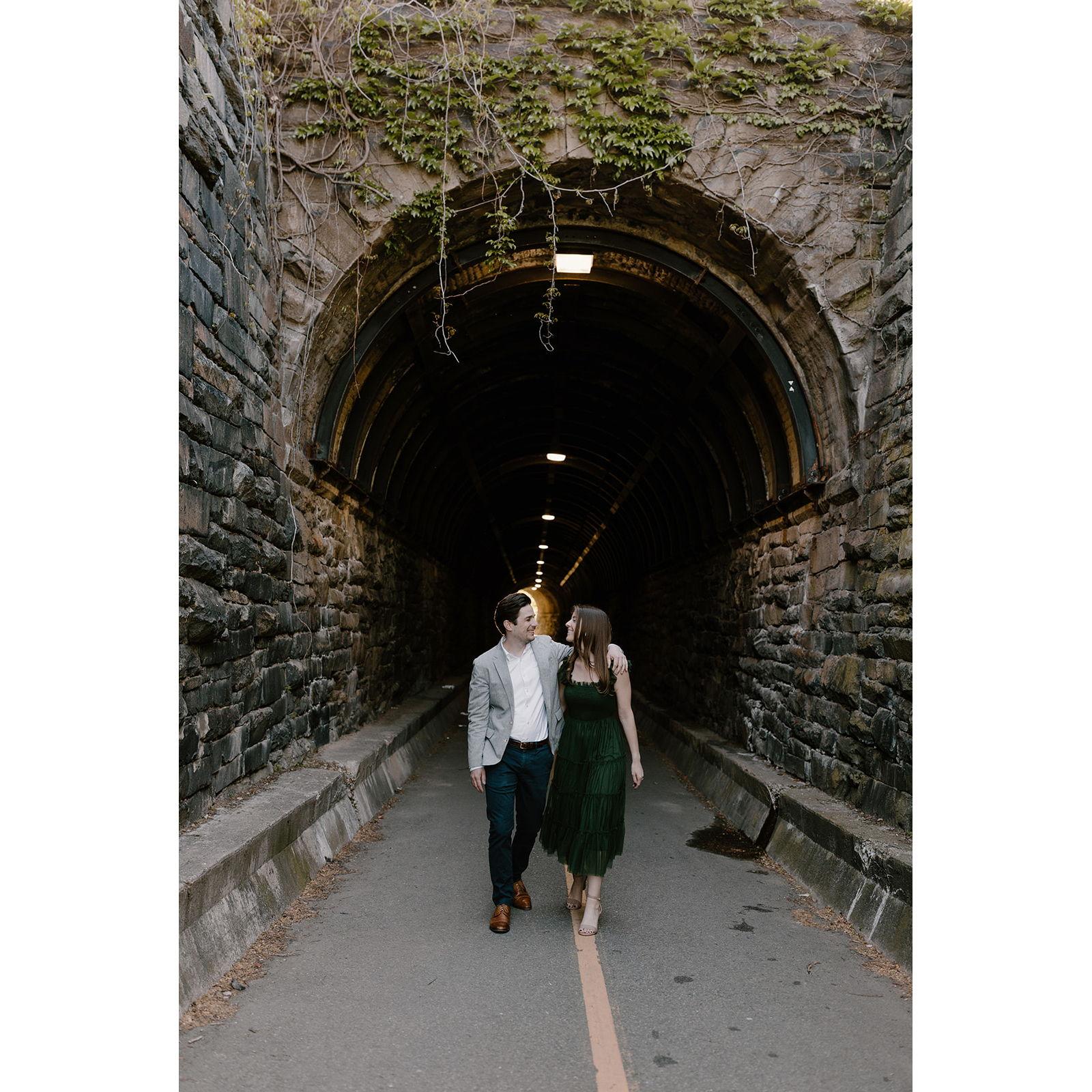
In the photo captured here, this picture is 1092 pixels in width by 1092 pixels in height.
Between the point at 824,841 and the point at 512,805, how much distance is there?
2.36 metres

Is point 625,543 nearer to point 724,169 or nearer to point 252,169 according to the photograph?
point 724,169

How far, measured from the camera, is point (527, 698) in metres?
5.42

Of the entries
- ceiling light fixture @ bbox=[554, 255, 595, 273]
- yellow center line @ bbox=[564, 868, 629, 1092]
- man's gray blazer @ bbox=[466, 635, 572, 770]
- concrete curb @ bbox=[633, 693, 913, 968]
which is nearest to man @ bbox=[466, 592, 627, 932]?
man's gray blazer @ bbox=[466, 635, 572, 770]

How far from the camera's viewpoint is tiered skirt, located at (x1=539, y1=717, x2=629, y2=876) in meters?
5.28

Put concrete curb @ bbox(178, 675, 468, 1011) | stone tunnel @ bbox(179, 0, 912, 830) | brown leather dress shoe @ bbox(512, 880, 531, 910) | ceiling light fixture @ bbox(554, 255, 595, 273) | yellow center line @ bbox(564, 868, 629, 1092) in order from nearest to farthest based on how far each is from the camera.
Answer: yellow center line @ bbox(564, 868, 629, 1092) → concrete curb @ bbox(178, 675, 468, 1011) → brown leather dress shoe @ bbox(512, 880, 531, 910) → stone tunnel @ bbox(179, 0, 912, 830) → ceiling light fixture @ bbox(554, 255, 595, 273)

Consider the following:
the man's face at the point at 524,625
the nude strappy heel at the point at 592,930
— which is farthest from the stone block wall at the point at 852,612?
the man's face at the point at 524,625

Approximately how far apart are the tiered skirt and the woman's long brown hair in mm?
294

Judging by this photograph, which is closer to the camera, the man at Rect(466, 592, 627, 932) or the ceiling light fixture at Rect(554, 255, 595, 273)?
the man at Rect(466, 592, 627, 932)

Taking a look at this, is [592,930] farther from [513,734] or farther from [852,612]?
[852,612]

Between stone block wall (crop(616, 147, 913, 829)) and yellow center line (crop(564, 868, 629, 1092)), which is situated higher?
stone block wall (crop(616, 147, 913, 829))

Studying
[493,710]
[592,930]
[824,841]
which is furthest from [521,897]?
[824,841]

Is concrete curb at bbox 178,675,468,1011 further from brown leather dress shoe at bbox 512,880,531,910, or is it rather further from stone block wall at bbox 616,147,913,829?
stone block wall at bbox 616,147,913,829

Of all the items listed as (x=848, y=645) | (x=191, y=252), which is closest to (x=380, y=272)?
(x=191, y=252)

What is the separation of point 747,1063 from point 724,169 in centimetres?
667
